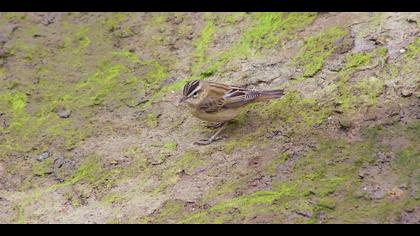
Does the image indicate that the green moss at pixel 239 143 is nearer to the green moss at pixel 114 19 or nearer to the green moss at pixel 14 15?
the green moss at pixel 114 19

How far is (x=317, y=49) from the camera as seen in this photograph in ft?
33.9

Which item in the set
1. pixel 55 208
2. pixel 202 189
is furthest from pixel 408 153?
pixel 55 208

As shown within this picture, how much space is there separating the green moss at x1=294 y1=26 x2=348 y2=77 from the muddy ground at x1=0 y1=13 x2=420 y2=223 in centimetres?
2

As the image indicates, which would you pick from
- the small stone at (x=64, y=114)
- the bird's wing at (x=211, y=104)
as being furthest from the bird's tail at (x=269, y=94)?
the small stone at (x=64, y=114)

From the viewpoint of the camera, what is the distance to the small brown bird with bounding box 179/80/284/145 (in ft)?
30.5

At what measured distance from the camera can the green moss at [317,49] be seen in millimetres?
10047

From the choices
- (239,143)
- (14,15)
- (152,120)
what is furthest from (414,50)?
(14,15)

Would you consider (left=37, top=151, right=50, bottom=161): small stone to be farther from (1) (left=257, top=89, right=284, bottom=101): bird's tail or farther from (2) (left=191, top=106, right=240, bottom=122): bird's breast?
(1) (left=257, top=89, right=284, bottom=101): bird's tail

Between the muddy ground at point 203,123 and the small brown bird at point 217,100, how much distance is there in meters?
0.26

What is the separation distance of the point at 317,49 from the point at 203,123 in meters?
2.04

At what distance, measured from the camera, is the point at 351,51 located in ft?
33.0

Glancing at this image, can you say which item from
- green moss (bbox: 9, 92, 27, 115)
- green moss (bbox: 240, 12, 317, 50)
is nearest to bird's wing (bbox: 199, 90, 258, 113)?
green moss (bbox: 240, 12, 317, 50)

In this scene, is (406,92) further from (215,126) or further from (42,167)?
(42,167)

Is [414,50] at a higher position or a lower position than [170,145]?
higher
